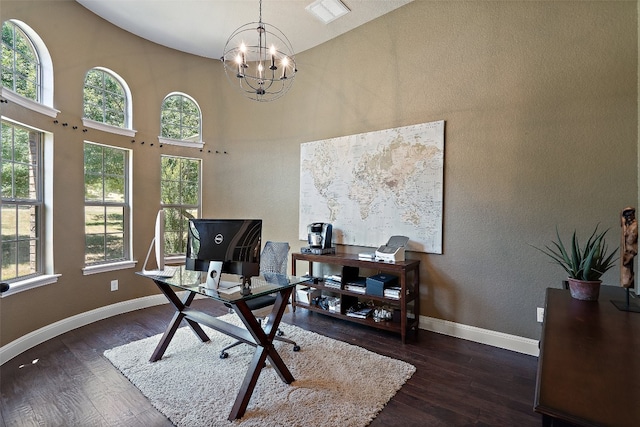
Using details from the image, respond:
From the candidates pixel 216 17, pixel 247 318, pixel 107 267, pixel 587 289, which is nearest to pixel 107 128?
pixel 107 267

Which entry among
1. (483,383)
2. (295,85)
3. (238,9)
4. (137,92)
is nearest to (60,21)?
(137,92)

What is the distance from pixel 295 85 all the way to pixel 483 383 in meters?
4.05

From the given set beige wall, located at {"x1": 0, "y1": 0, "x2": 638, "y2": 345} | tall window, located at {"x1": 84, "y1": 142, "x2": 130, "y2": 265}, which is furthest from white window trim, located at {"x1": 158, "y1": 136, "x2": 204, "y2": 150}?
tall window, located at {"x1": 84, "y1": 142, "x2": 130, "y2": 265}

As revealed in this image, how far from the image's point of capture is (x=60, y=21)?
130 inches

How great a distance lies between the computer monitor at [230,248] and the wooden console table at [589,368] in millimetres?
1785

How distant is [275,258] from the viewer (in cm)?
326

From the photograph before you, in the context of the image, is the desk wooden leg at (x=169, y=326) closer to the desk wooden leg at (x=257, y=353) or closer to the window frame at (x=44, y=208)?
the desk wooden leg at (x=257, y=353)

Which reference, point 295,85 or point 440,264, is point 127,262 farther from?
point 440,264

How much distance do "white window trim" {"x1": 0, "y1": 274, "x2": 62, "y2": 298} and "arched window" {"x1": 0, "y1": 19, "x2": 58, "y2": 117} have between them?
5.37ft

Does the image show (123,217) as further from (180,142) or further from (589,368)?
(589,368)

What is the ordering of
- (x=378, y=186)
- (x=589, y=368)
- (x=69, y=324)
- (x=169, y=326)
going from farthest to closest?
(x=378, y=186) → (x=69, y=324) → (x=169, y=326) → (x=589, y=368)

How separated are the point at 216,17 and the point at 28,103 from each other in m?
2.12

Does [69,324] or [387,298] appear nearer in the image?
[387,298]

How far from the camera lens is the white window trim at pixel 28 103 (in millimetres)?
2672
